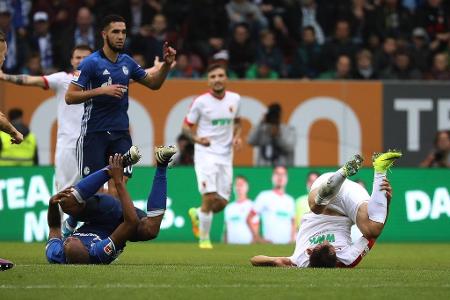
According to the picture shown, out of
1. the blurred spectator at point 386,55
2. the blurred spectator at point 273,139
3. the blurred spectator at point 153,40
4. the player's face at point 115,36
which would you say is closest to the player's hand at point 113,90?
the player's face at point 115,36

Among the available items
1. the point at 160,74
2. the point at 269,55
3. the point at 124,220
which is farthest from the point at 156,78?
the point at 269,55

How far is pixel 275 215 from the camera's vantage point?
21.6 meters

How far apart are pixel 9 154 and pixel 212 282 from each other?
1160 cm

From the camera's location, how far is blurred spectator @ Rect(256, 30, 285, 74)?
24.7 m

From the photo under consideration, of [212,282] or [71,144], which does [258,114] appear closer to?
[71,144]

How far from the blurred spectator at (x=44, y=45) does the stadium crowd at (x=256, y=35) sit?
0.06ft

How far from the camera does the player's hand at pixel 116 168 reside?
12.9m

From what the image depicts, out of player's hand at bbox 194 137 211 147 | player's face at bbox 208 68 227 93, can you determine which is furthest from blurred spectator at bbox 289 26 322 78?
player's hand at bbox 194 137 211 147

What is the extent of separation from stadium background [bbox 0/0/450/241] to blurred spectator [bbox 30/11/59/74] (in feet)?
0.11

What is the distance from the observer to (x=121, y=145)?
1467 cm

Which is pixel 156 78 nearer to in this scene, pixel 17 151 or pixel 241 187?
pixel 241 187

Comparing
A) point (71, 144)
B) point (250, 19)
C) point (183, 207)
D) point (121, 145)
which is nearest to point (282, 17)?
point (250, 19)

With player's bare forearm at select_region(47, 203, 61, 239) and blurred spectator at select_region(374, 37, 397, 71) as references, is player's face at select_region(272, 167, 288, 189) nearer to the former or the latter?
blurred spectator at select_region(374, 37, 397, 71)

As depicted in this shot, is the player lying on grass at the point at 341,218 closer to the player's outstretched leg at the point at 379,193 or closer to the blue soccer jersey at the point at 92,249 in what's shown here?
the player's outstretched leg at the point at 379,193
